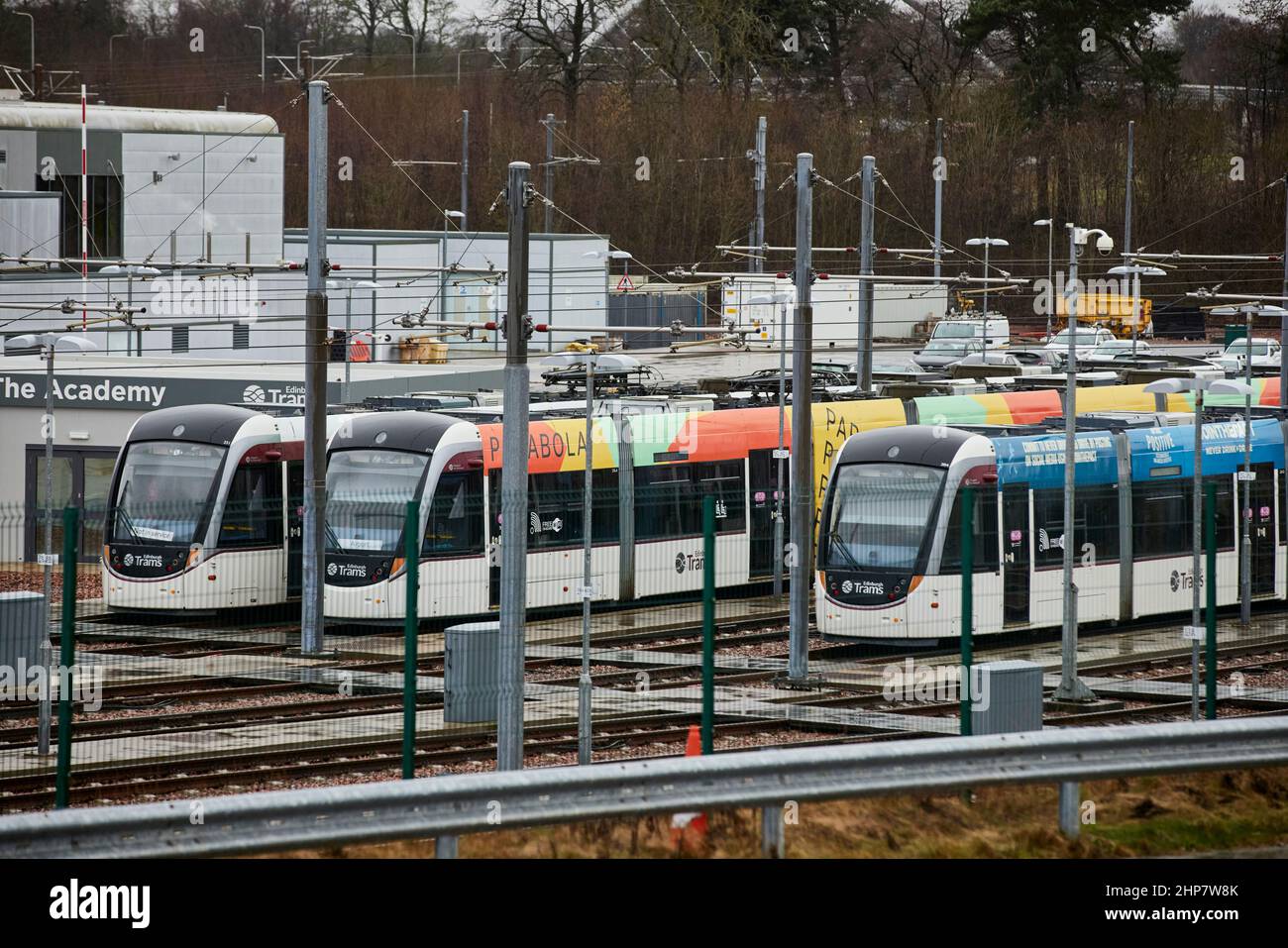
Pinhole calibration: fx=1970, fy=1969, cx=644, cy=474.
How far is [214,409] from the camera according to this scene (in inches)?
961

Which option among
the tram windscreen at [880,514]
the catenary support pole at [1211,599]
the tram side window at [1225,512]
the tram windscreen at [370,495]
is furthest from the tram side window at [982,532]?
the tram windscreen at [370,495]

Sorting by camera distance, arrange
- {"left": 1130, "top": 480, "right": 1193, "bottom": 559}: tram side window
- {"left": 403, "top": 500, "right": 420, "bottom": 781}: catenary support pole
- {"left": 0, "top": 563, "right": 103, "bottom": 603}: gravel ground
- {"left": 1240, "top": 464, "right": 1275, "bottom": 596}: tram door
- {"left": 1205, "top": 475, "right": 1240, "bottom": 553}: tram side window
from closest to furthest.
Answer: {"left": 403, "top": 500, "right": 420, "bottom": 781}: catenary support pole → {"left": 1130, "top": 480, "right": 1193, "bottom": 559}: tram side window → {"left": 1205, "top": 475, "right": 1240, "bottom": 553}: tram side window → {"left": 0, "top": 563, "right": 103, "bottom": 603}: gravel ground → {"left": 1240, "top": 464, "right": 1275, "bottom": 596}: tram door

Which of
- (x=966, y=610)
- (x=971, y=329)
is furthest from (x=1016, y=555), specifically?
(x=971, y=329)

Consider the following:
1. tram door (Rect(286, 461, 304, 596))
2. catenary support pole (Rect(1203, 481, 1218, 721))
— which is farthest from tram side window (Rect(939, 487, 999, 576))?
tram door (Rect(286, 461, 304, 596))

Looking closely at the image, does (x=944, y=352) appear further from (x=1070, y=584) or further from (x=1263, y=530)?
(x=1070, y=584)

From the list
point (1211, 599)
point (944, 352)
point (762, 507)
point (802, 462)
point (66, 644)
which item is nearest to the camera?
point (66, 644)

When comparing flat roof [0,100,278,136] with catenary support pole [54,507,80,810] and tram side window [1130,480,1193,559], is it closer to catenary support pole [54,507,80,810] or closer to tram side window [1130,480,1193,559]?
tram side window [1130,480,1193,559]

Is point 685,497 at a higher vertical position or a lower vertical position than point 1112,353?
lower

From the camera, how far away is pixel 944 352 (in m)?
52.3

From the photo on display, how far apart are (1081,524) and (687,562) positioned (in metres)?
5.42

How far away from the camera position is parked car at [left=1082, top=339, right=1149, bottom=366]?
131ft

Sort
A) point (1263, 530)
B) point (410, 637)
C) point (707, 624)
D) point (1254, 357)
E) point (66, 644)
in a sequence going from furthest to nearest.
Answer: point (1254, 357) < point (1263, 530) < point (707, 624) < point (410, 637) < point (66, 644)

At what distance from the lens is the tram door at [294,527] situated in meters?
24.3

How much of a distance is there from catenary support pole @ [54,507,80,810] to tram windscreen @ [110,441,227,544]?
9.59m
